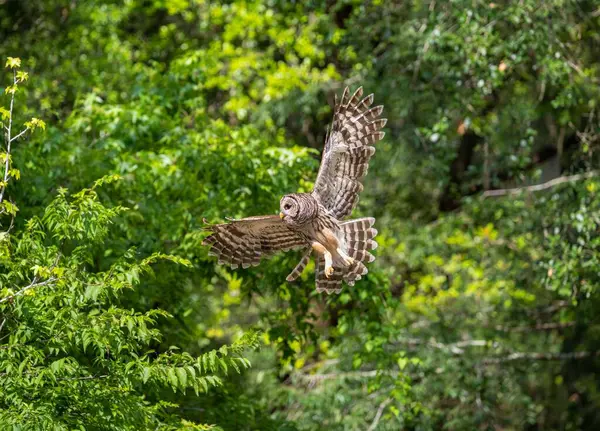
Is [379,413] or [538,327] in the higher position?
[538,327]

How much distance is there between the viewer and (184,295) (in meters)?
11.5

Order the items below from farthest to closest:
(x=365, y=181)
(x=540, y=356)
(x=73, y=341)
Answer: (x=365, y=181), (x=540, y=356), (x=73, y=341)

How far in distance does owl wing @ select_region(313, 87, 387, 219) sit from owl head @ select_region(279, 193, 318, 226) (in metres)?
0.46

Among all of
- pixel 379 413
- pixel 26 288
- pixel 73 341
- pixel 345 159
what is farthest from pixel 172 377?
pixel 379 413

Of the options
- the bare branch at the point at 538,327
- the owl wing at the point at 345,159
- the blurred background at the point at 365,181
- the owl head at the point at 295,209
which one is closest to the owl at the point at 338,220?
the owl wing at the point at 345,159

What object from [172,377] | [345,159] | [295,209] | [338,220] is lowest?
[172,377]

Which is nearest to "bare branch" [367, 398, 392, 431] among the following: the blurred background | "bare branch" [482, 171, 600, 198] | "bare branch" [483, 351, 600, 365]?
the blurred background

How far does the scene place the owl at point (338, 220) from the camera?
27.1ft

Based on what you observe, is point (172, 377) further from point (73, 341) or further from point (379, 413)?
point (379, 413)

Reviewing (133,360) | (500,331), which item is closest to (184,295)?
(133,360)

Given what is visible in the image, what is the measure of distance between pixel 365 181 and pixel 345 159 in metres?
8.41

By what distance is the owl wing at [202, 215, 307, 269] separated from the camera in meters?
8.58

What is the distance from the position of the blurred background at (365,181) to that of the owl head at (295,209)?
2321mm

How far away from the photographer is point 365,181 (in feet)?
55.2
